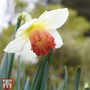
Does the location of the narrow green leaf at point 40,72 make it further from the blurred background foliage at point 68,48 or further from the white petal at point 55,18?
the blurred background foliage at point 68,48

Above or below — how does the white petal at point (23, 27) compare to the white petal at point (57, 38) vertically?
above

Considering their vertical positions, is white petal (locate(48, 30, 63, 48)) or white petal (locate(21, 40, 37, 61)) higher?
white petal (locate(48, 30, 63, 48))

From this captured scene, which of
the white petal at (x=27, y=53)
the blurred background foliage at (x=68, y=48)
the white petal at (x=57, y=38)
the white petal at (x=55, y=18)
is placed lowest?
the white petal at (x=27, y=53)

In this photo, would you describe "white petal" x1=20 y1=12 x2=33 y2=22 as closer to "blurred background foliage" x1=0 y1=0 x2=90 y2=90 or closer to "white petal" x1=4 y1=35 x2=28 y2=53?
"white petal" x1=4 y1=35 x2=28 y2=53

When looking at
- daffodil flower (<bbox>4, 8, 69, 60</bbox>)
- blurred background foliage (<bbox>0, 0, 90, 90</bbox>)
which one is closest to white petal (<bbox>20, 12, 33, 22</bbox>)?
daffodil flower (<bbox>4, 8, 69, 60</bbox>)

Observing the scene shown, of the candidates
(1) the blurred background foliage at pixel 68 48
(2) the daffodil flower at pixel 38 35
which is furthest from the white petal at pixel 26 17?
(1) the blurred background foliage at pixel 68 48

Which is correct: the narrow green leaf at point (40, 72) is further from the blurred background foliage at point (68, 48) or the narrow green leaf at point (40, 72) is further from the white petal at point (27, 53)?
the blurred background foliage at point (68, 48)

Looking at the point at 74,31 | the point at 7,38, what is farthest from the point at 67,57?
the point at 7,38

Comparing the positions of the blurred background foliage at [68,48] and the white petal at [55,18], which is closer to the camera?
the white petal at [55,18]

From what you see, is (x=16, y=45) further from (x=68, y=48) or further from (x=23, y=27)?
(x=68, y=48)
